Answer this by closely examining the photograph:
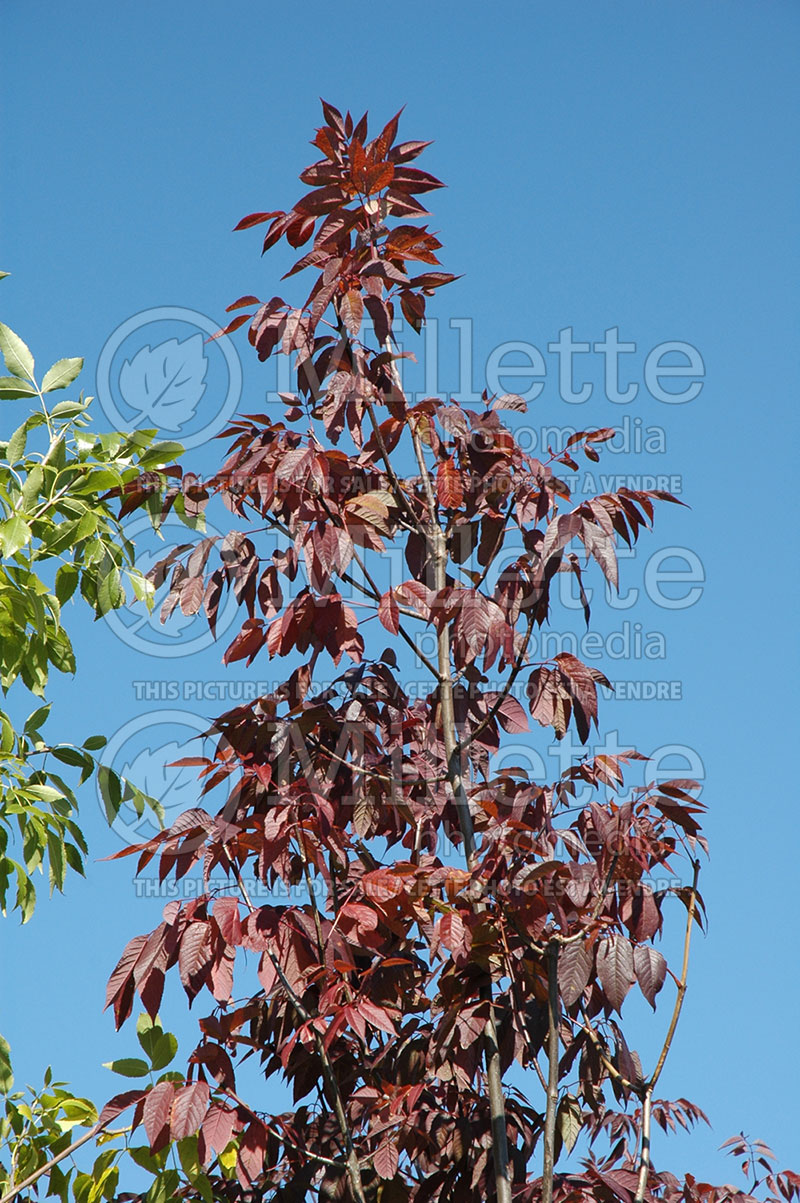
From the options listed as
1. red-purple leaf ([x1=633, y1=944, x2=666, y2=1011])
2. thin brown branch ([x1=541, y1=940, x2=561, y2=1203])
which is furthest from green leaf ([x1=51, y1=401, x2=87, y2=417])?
red-purple leaf ([x1=633, y1=944, x2=666, y2=1011])

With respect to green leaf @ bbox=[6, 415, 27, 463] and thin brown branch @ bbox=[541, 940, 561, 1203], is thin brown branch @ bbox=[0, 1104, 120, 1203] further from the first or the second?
green leaf @ bbox=[6, 415, 27, 463]

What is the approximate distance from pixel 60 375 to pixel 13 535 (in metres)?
0.55

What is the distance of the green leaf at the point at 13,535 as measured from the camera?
2545 mm

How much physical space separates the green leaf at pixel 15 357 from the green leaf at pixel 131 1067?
1697 mm

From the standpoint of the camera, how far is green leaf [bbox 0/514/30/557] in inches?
100

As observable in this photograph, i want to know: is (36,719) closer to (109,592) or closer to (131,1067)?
(109,592)

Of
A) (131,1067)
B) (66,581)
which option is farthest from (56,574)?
(131,1067)

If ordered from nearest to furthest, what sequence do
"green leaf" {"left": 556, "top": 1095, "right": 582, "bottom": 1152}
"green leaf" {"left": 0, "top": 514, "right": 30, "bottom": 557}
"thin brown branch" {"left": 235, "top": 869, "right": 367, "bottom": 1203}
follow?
"thin brown branch" {"left": 235, "top": 869, "right": 367, "bottom": 1203}, "green leaf" {"left": 556, "top": 1095, "right": 582, "bottom": 1152}, "green leaf" {"left": 0, "top": 514, "right": 30, "bottom": 557}

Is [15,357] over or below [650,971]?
over

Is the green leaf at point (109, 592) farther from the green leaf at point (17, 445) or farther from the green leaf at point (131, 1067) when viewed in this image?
the green leaf at point (131, 1067)

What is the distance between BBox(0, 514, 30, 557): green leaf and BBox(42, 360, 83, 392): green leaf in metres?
0.45

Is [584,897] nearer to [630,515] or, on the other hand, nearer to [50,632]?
[630,515]

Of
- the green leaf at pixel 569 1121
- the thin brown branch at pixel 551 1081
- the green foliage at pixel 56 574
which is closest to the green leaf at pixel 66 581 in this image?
the green foliage at pixel 56 574

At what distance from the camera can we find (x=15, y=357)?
288 centimetres
